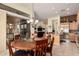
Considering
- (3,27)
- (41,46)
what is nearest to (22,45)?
(41,46)

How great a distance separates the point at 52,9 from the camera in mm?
2125

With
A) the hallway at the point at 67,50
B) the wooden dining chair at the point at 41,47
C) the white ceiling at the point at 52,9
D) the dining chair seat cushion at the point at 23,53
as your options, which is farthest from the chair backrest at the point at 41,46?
the white ceiling at the point at 52,9

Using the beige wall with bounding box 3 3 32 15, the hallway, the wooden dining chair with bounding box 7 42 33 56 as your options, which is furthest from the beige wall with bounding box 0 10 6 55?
the hallway

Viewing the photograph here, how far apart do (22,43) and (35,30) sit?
43 cm

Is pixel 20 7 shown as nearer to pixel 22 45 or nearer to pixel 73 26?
pixel 22 45

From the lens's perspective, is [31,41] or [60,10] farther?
[31,41]

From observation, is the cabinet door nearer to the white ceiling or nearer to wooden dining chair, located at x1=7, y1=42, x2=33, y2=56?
the white ceiling

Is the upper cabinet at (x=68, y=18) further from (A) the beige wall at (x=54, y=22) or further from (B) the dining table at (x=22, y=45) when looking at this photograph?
(B) the dining table at (x=22, y=45)

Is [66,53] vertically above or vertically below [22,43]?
below

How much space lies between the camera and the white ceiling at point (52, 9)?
6.88 ft

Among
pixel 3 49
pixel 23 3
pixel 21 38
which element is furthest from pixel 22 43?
pixel 23 3

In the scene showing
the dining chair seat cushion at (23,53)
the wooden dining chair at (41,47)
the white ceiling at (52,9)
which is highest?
the white ceiling at (52,9)

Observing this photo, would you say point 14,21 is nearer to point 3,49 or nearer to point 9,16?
point 9,16

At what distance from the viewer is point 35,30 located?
2.14 metres
